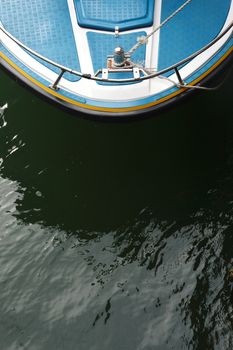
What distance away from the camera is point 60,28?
30.1 feet

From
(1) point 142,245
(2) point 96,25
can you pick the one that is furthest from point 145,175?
(2) point 96,25

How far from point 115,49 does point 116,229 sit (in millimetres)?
2987

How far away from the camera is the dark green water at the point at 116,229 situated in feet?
23.3

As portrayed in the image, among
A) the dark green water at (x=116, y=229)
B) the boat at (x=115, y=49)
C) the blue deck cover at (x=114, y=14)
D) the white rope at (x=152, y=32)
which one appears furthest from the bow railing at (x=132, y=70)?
the blue deck cover at (x=114, y=14)

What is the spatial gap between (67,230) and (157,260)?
1657mm

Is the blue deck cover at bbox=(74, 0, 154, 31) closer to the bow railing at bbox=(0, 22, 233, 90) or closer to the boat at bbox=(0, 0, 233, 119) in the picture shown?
the boat at bbox=(0, 0, 233, 119)

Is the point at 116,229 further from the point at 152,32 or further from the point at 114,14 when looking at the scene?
the point at 114,14

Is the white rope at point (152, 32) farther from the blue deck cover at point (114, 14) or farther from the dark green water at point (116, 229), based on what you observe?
the dark green water at point (116, 229)

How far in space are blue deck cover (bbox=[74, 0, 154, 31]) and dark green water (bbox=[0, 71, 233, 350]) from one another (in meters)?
1.88

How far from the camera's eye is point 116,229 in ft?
27.6

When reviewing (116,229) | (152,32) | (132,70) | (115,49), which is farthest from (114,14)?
(116,229)

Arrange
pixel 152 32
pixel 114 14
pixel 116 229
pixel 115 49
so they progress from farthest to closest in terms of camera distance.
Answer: pixel 114 14, pixel 116 229, pixel 152 32, pixel 115 49

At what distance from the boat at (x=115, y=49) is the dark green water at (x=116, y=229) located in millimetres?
646

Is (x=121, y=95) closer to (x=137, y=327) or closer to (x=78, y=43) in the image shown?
(x=78, y=43)
